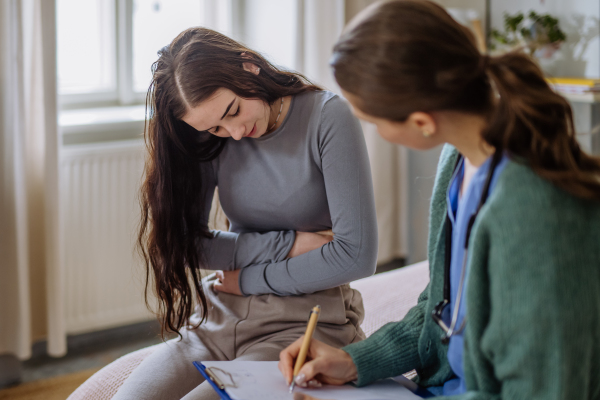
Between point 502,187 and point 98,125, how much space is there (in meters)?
2.11

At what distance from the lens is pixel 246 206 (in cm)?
136

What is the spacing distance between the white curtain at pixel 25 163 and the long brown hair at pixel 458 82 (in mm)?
1653

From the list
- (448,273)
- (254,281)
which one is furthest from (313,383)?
(254,281)

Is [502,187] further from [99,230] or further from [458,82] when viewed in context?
[99,230]

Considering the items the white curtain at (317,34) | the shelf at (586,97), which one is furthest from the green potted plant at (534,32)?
the white curtain at (317,34)

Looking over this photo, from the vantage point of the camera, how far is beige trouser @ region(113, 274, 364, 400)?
1.16 meters

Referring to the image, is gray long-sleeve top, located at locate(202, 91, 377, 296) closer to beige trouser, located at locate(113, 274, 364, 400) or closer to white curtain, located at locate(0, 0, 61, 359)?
beige trouser, located at locate(113, 274, 364, 400)

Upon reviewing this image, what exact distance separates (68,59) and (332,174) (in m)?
1.94

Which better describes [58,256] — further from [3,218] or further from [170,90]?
[170,90]

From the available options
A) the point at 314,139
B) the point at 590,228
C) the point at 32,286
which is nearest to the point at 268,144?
the point at 314,139

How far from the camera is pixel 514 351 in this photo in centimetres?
69

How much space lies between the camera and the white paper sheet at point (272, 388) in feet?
2.98

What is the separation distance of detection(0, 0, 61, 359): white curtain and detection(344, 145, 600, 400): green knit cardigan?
5.99 feet

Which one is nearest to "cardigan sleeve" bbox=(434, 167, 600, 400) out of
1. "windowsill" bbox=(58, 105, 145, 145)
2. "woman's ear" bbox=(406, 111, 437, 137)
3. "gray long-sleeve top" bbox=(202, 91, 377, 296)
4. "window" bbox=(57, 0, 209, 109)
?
"woman's ear" bbox=(406, 111, 437, 137)
